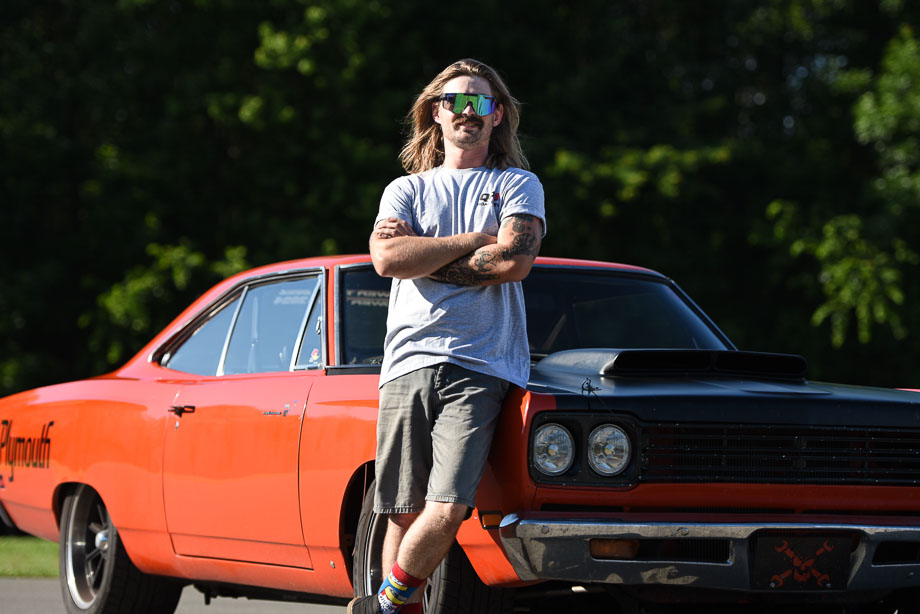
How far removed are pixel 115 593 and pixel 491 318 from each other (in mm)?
2932

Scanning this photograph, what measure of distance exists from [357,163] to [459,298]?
17.5 m

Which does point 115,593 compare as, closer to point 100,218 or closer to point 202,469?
point 202,469

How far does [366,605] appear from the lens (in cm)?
417

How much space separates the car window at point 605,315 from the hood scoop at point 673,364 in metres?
0.46

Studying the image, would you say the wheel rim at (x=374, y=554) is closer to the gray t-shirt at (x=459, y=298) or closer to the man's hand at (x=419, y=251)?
the gray t-shirt at (x=459, y=298)

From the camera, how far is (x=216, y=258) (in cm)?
2289

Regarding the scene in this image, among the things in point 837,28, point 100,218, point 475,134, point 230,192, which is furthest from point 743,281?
point 475,134

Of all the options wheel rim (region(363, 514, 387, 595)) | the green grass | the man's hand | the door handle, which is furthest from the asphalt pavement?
the man's hand

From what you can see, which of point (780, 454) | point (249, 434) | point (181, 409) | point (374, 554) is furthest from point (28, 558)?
point (780, 454)

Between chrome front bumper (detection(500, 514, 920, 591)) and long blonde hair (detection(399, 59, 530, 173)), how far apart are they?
1211 millimetres

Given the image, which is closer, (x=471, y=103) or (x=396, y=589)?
(x=396, y=589)

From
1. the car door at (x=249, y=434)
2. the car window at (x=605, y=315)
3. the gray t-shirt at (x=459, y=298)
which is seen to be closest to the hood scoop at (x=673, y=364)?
the gray t-shirt at (x=459, y=298)

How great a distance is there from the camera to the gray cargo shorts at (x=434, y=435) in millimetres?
3951

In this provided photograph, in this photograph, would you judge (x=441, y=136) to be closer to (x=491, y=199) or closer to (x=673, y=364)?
(x=491, y=199)
